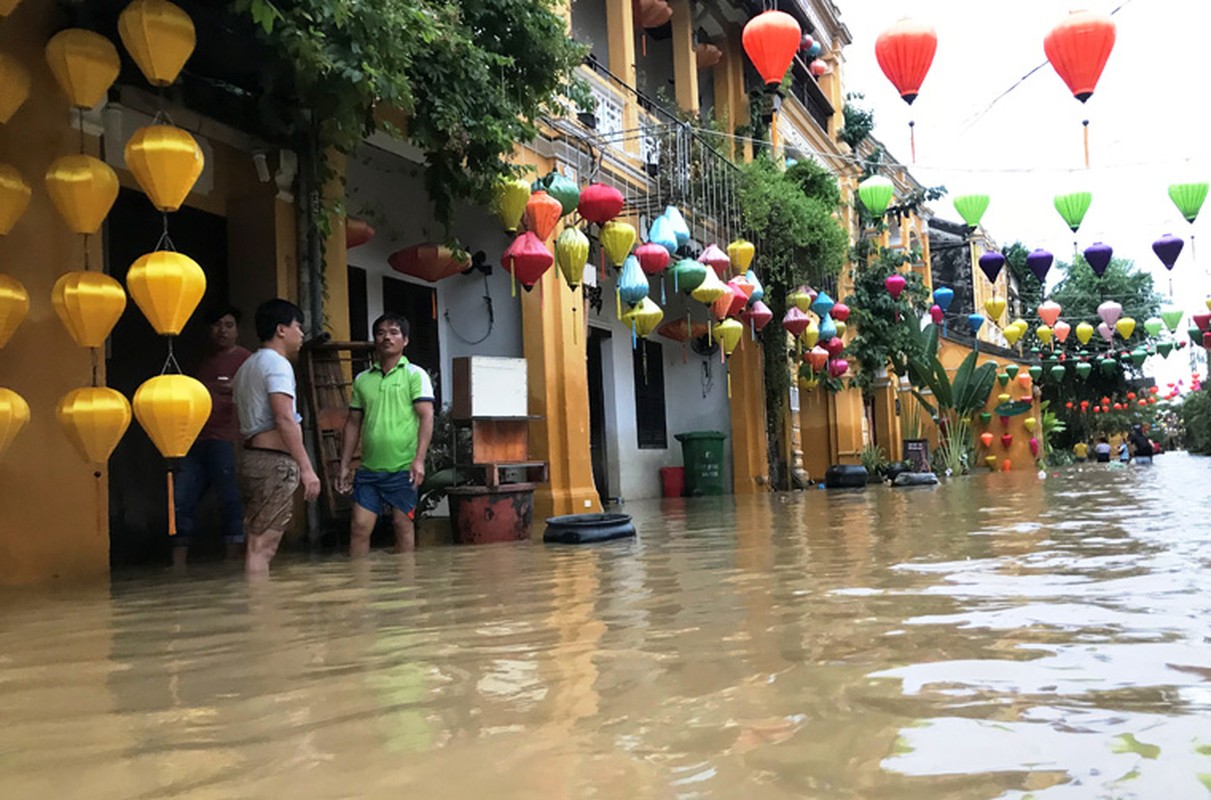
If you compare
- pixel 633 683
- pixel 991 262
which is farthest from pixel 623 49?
pixel 633 683

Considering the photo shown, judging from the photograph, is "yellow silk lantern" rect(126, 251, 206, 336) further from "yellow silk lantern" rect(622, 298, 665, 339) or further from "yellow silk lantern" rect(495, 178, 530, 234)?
"yellow silk lantern" rect(622, 298, 665, 339)

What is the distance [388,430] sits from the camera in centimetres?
654

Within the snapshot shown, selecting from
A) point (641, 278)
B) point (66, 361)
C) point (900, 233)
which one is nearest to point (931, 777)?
point (66, 361)

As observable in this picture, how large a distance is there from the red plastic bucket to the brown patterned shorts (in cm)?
1158

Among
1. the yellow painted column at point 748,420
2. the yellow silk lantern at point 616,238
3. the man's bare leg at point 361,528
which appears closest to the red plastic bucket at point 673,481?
the yellow painted column at point 748,420

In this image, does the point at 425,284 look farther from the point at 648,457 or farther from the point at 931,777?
the point at 931,777

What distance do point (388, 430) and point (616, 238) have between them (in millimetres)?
4371

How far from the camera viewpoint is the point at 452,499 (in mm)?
8242

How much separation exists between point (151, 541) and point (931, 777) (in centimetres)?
806

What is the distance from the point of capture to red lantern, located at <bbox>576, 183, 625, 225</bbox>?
961 cm

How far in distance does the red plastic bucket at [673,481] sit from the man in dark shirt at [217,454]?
33.9ft

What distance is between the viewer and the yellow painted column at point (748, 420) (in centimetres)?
1733

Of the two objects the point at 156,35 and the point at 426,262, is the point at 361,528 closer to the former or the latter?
the point at 156,35

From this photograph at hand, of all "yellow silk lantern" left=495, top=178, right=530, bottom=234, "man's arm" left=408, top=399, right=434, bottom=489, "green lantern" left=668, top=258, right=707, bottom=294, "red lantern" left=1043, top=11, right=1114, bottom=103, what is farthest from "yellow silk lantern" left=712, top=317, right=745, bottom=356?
"man's arm" left=408, top=399, right=434, bottom=489
